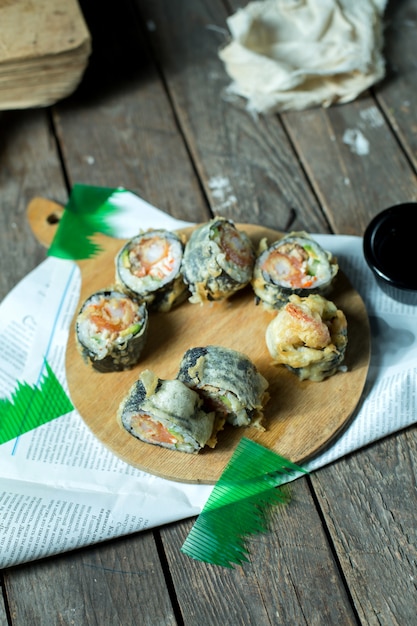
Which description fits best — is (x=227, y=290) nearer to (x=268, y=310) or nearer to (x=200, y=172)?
(x=268, y=310)

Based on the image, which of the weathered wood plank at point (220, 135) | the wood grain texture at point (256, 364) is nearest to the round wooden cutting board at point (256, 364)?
the wood grain texture at point (256, 364)

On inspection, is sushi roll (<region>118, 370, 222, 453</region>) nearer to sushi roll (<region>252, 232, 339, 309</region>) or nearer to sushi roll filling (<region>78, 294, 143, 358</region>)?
sushi roll filling (<region>78, 294, 143, 358</region>)

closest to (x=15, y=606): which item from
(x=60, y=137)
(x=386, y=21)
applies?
(x=60, y=137)

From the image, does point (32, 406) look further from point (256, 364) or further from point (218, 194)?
point (218, 194)

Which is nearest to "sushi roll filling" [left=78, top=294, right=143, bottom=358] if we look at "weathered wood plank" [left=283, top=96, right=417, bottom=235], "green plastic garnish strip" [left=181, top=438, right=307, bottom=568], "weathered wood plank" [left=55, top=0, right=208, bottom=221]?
"green plastic garnish strip" [left=181, top=438, right=307, bottom=568]

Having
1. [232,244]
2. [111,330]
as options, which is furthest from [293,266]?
[111,330]
